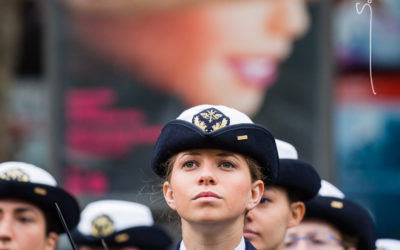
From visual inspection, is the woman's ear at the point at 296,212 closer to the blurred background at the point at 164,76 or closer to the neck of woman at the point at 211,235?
the neck of woman at the point at 211,235

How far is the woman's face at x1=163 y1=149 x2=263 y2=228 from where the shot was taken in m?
5.34

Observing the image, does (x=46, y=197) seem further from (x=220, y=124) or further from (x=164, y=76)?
(x=164, y=76)

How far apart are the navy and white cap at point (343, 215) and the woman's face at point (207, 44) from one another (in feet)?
14.3

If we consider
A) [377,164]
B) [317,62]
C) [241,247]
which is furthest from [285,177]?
[377,164]

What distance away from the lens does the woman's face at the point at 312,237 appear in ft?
23.4

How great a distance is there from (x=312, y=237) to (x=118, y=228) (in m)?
1.50

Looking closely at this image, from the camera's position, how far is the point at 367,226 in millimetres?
7359

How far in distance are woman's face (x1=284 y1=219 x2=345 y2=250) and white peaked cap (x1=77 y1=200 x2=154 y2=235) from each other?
1.41m

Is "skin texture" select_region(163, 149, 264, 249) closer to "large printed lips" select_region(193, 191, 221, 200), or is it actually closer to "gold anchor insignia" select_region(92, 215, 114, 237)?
"large printed lips" select_region(193, 191, 221, 200)

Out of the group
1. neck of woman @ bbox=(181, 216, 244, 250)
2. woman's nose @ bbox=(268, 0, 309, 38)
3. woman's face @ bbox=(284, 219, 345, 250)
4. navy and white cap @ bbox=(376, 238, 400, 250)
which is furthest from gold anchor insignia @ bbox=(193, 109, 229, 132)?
woman's nose @ bbox=(268, 0, 309, 38)

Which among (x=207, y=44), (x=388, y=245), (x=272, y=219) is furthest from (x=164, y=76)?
(x=272, y=219)

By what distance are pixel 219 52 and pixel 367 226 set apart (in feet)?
15.6

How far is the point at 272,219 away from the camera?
6.59m

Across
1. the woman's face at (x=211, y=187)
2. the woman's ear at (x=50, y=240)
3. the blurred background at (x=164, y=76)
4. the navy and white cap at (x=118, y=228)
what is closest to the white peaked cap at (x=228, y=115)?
the woman's face at (x=211, y=187)
